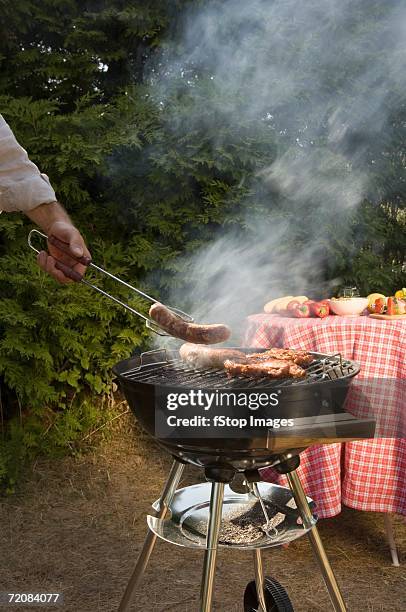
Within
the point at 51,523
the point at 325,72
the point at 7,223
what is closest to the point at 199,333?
Answer: the point at 51,523

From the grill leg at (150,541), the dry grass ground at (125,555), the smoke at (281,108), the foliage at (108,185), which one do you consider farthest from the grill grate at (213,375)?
the smoke at (281,108)

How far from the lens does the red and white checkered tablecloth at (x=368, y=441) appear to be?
9.02 ft

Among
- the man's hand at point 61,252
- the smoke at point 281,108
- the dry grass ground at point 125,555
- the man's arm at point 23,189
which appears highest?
the smoke at point 281,108

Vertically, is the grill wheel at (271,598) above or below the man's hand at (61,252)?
Result: below

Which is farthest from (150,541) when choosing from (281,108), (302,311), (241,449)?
(281,108)

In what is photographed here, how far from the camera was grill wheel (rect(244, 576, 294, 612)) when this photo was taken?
2.24 metres

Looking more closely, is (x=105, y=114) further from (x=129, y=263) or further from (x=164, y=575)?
(x=164, y=575)

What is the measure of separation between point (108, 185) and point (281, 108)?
139cm

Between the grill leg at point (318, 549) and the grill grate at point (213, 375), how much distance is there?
0.30m

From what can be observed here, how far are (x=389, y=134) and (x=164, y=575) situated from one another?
3490 millimetres

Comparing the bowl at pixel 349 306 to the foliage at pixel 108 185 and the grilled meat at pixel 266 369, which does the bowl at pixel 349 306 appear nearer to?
the grilled meat at pixel 266 369

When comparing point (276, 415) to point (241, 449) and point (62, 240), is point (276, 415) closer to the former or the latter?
point (241, 449)

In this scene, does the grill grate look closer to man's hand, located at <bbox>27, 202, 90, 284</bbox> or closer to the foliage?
man's hand, located at <bbox>27, 202, 90, 284</bbox>

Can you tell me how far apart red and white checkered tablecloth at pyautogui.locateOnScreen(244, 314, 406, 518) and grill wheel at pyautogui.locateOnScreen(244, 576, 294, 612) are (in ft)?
2.14
